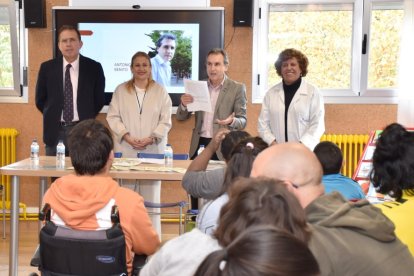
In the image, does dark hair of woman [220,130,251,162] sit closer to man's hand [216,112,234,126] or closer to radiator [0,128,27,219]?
man's hand [216,112,234,126]

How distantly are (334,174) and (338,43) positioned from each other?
3.27 meters

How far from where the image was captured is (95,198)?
2396 mm

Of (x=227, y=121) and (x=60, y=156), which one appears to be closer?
(x=60, y=156)

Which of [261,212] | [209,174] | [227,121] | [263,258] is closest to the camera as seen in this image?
[263,258]

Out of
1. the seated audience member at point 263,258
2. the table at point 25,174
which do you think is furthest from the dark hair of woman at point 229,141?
the seated audience member at point 263,258

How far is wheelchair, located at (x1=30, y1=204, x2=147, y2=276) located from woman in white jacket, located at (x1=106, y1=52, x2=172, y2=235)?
2445 millimetres

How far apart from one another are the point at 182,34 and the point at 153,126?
1.30 metres

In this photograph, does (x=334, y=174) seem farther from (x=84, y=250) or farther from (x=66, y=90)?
(x=66, y=90)

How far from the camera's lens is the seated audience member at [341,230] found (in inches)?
54.7

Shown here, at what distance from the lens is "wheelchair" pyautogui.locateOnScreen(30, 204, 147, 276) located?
7.65 ft

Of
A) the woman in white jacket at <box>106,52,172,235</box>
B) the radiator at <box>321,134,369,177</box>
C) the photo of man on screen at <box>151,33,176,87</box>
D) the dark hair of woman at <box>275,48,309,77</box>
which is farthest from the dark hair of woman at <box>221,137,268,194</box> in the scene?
the radiator at <box>321,134,369,177</box>

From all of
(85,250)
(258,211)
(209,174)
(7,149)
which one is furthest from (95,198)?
(7,149)

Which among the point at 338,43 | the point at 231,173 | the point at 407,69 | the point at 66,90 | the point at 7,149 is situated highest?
the point at 338,43

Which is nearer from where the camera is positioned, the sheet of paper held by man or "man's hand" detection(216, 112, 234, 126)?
"man's hand" detection(216, 112, 234, 126)
